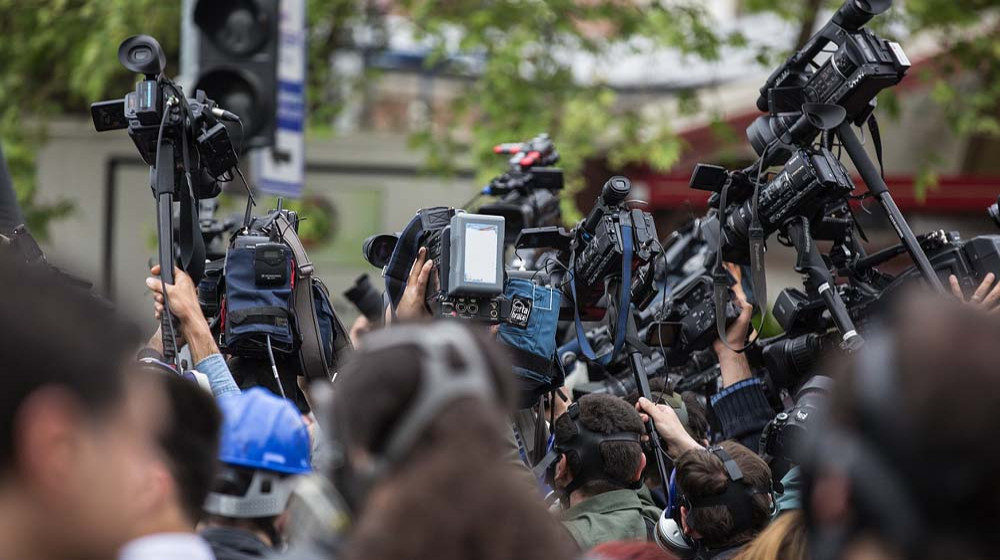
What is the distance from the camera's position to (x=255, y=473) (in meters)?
2.66

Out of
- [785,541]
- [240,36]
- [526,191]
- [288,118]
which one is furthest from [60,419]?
[288,118]

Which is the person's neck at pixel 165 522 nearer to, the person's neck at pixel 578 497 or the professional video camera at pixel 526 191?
the person's neck at pixel 578 497

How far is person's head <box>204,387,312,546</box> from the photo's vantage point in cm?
265

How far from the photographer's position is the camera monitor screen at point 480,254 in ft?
13.6

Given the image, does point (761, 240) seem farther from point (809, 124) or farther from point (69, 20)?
point (69, 20)

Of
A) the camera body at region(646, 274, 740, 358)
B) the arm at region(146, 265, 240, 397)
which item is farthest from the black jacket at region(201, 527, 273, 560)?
the camera body at region(646, 274, 740, 358)

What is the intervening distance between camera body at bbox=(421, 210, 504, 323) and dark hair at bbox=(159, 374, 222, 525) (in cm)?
175

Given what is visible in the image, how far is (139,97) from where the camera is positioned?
448cm

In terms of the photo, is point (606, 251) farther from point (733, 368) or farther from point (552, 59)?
point (552, 59)

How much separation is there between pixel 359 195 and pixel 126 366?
12356 mm

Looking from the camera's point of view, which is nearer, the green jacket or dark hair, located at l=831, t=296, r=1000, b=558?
dark hair, located at l=831, t=296, r=1000, b=558

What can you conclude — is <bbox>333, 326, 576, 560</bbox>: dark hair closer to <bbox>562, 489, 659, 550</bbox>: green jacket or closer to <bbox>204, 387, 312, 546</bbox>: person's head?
<bbox>204, 387, 312, 546</bbox>: person's head

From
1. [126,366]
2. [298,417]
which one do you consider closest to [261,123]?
[298,417]

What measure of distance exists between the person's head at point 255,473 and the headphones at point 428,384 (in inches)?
27.7
